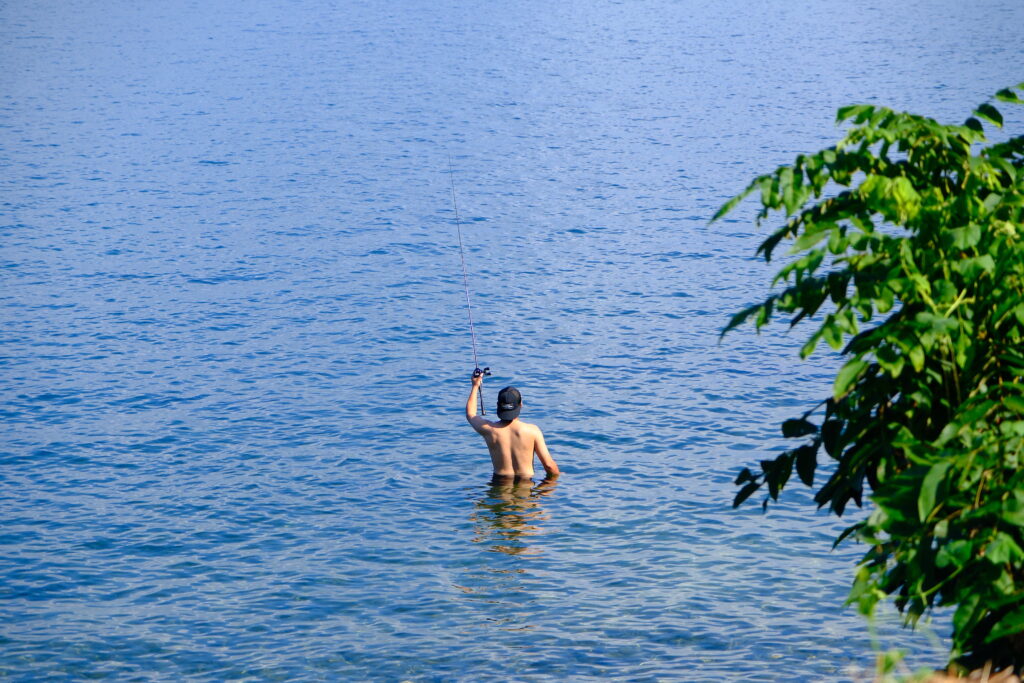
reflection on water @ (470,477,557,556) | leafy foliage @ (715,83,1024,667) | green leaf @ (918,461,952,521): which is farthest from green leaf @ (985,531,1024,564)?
reflection on water @ (470,477,557,556)

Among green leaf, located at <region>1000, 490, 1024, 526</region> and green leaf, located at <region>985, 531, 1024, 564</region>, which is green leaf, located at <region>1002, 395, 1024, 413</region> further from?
green leaf, located at <region>985, 531, 1024, 564</region>

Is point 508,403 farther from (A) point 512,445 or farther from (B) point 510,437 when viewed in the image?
(A) point 512,445

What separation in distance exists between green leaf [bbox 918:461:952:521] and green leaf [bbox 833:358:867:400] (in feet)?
1.64

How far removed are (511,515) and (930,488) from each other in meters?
10.1

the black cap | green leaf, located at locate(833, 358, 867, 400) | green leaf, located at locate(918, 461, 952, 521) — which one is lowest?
the black cap

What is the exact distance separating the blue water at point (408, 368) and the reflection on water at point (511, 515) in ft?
0.18

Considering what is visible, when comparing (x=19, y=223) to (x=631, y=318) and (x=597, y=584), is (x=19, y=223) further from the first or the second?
(x=597, y=584)

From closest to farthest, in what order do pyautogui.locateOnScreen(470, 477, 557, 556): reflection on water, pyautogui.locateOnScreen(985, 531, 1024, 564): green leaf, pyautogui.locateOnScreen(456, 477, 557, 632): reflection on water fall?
pyautogui.locateOnScreen(985, 531, 1024, 564): green leaf < pyautogui.locateOnScreen(456, 477, 557, 632): reflection on water < pyautogui.locateOnScreen(470, 477, 557, 556): reflection on water

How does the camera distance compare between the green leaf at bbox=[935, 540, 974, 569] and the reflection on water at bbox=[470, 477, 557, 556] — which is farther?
the reflection on water at bbox=[470, 477, 557, 556]

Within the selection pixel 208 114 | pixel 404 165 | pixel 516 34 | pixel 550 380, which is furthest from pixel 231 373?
Result: pixel 516 34

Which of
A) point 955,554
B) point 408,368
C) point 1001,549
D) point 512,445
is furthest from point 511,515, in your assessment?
point 1001,549

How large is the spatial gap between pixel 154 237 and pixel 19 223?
4.17 m

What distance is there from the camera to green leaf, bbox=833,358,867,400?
5.06 meters

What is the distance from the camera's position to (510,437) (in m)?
14.5
